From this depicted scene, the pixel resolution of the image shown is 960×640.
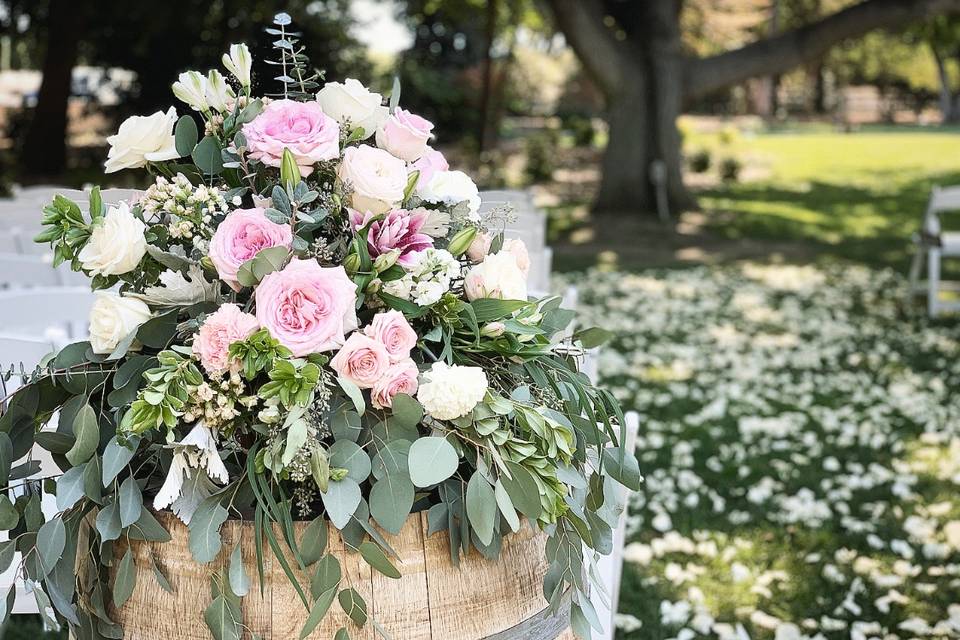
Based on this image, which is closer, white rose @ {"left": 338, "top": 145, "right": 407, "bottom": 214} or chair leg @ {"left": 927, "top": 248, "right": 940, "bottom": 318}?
white rose @ {"left": 338, "top": 145, "right": 407, "bottom": 214}

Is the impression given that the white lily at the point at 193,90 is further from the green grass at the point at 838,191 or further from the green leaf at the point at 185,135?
the green grass at the point at 838,191

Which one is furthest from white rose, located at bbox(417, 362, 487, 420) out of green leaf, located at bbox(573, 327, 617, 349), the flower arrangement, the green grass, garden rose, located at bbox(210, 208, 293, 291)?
the green grass

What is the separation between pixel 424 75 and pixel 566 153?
4477mm

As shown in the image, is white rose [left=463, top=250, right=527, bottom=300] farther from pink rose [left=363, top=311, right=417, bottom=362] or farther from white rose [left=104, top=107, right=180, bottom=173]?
white rose [left=104, top=107, right=180, bottom=173]

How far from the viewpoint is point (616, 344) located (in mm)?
8344

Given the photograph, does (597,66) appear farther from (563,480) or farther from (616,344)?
(563,480)

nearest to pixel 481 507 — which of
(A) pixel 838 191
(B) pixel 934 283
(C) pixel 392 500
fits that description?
(C) pixel 392 500

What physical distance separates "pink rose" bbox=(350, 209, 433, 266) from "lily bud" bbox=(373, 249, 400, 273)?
20mm

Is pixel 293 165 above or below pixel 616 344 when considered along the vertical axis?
above

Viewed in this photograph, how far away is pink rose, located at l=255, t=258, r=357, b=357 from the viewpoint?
5.23ft

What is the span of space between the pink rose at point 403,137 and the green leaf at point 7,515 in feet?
3.04

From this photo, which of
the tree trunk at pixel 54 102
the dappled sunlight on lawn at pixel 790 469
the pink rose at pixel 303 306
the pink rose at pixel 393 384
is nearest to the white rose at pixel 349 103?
the pink rose at pixel 303 306

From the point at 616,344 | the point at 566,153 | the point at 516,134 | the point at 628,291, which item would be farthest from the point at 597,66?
the point at 516,134

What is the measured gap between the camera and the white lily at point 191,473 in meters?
1.59
